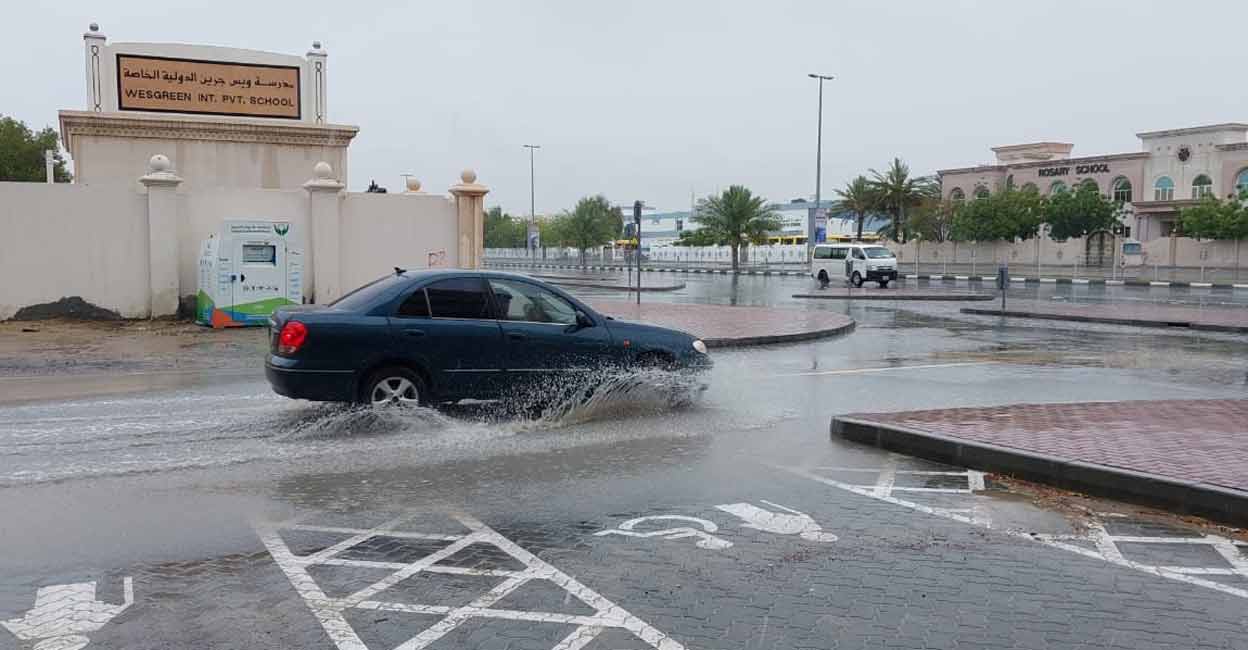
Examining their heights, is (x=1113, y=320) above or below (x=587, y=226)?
below

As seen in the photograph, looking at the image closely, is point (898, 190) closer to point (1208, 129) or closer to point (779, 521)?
point (1208, 129)

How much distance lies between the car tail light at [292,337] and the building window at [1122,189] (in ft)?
234

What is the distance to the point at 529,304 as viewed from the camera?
32.2 feet

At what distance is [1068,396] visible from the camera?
38.0ft

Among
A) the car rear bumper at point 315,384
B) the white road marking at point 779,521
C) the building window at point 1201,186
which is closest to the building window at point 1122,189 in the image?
the building window at point 1201,186

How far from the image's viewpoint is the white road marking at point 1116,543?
515 centimetres

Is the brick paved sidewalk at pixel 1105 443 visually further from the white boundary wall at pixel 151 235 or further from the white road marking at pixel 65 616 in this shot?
the white boundary wall at pixel 151 235

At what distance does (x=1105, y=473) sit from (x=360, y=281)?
16.8 meters

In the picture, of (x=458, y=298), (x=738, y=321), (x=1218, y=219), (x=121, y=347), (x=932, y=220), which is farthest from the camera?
(x=932, y=220)

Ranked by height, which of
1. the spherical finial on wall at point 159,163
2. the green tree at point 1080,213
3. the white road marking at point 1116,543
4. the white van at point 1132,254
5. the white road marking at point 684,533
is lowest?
the white road marking at point 1116,543

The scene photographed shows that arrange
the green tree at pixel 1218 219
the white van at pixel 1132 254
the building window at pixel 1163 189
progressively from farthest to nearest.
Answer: the building window at pixel 1163 189, the white van at pixel 1132 254, the green tree at pixel 1218 219

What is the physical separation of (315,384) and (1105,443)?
6568 millimetres

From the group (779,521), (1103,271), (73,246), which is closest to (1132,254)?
(1103,271)

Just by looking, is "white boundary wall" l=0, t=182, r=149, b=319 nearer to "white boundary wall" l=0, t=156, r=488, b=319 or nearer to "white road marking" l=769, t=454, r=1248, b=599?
"white boundary wall" l=0, t=156, r=488, b=319
